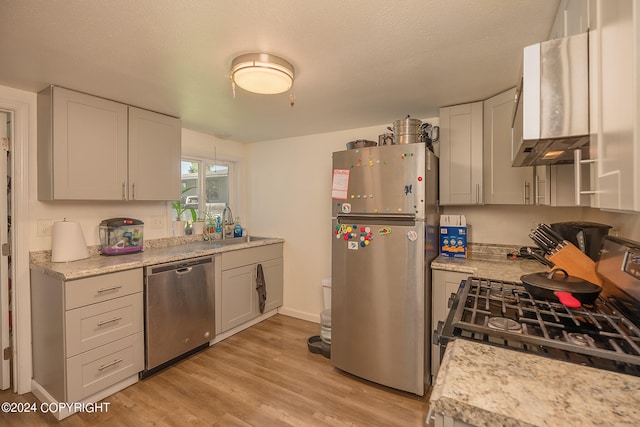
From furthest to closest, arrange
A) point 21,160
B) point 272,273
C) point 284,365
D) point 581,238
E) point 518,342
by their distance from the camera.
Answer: point 272,273 < point 284,365 < point 21,160 < point 581,238 < point 518,342

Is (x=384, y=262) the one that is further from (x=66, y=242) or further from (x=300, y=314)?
(x=66, y=242)

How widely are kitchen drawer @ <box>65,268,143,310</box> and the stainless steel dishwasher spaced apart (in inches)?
3.6

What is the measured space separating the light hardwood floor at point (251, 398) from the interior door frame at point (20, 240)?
0.21m

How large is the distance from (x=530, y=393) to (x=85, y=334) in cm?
236

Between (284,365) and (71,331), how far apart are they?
150 cm

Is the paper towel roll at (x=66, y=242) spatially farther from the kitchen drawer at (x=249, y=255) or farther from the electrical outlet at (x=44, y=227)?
the kitchen drawer at (x=249, y=255)

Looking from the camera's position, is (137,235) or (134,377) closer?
(134,377)

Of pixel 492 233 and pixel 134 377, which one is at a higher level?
pixel 492 233

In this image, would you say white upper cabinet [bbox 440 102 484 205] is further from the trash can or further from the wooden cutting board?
the trash can

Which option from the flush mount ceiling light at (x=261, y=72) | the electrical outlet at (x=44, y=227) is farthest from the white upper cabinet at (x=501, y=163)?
→ the electrical outlet at (x=44, y=227)

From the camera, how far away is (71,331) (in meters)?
1.83

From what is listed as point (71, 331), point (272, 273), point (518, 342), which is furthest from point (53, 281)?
point (518, 342)

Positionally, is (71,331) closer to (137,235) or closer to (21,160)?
(137,235)

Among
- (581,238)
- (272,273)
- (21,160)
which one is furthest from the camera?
(272,273)
